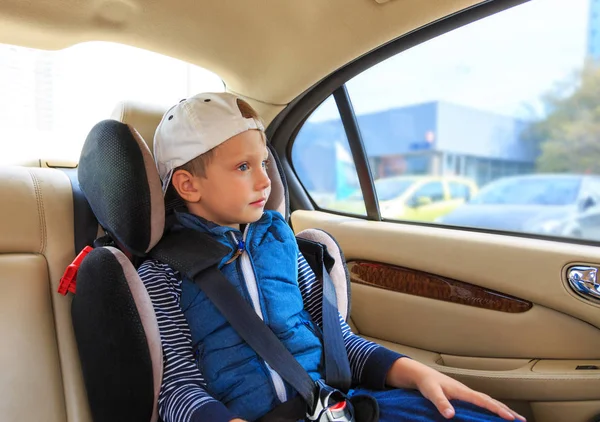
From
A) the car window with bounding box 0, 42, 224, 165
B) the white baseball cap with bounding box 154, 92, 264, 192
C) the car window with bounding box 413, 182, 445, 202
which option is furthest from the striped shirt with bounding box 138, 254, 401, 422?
the car window with bounding box 413, 182, 445, 202

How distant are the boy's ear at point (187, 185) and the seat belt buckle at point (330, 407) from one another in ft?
1.87

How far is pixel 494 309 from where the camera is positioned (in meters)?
1.68

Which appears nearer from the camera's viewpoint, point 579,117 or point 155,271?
point 155,271

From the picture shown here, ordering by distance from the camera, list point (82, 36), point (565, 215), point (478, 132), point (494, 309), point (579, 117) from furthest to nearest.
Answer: point (478, 132)
point (565, 215)
point (579, 117)
point (494, 309)
point (82, 36)

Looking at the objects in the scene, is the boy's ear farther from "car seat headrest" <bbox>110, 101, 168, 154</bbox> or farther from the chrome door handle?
the chrome door handle

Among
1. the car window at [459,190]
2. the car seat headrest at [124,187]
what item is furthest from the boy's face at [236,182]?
the car window at [459,190]

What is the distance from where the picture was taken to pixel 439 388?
1139 millimetres

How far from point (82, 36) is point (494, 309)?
156 cm

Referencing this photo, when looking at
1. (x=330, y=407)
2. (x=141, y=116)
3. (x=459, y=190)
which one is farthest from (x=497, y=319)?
(x=459, y=190)

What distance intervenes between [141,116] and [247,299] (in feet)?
2.03

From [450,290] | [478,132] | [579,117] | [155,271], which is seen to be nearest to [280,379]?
[155,271]

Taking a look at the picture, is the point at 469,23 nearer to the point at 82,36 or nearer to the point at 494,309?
the point at 494,309

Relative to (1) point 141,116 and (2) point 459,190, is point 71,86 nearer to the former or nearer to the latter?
(1) point 141,116

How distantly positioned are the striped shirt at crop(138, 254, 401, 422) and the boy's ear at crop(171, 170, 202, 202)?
19 centimetres
